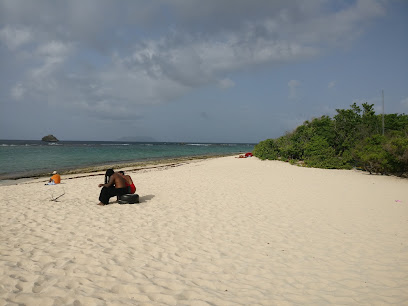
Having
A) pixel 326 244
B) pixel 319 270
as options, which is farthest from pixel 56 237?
pixel 326 244

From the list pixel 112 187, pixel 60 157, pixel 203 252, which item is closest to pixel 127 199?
pixel 112 187

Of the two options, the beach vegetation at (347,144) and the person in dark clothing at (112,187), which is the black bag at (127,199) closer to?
the person in dark clothing at (112,187)

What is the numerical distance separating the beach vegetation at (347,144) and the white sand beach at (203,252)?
763 centimetres

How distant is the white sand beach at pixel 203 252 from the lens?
11.5ft

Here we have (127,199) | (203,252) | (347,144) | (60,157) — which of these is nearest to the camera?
(203,252)

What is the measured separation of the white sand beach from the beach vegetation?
7633mm

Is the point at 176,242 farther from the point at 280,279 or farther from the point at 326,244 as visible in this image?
the point at 326,244

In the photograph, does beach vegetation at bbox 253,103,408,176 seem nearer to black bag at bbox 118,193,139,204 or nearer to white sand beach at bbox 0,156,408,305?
white sand beach at bbox 0,156,408,305

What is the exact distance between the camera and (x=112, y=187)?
8672 millimetres

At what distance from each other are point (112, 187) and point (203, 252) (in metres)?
4.99

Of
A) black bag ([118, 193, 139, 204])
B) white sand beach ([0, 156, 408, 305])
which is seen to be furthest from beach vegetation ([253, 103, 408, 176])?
black bag ([118, 193, 139, 204])

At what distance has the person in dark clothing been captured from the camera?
8.48 metres

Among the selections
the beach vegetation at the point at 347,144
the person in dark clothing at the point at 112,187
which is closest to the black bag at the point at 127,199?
the person in dark clothing at the point at 112,187

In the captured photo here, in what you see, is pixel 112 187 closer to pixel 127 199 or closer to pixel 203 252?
pixel 127 199
